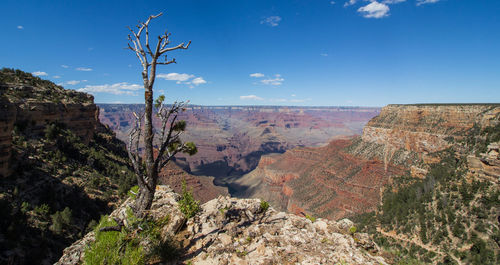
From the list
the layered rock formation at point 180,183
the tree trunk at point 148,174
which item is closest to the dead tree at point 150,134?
the tree trunk at point 148,174

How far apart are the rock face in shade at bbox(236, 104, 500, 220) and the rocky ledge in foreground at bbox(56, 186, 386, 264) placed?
38.8m

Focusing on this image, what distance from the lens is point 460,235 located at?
21703 mm

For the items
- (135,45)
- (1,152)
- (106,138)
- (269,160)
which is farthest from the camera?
(269,160)

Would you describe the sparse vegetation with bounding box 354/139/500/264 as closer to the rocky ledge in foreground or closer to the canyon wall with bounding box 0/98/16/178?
the rocky ledge in foreground

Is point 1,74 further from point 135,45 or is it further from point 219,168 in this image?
point 219,168

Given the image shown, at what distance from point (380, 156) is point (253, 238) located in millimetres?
59960

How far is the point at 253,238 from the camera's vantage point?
7734 millimetres

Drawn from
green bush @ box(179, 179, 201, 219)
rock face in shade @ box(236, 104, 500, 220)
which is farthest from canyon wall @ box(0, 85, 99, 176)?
rock face in shade @ box(236, 104, 500, 220)

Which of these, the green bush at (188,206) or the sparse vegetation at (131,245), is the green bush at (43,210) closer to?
the sparse vegetation at (131,245)

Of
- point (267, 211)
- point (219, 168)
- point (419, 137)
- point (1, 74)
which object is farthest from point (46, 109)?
point (219, 168)

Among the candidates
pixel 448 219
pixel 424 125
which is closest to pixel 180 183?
pixel 448 219

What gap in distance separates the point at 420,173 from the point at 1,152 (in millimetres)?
60632

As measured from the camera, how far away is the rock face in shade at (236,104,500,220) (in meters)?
44.6

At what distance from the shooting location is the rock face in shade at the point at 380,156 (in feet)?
146
